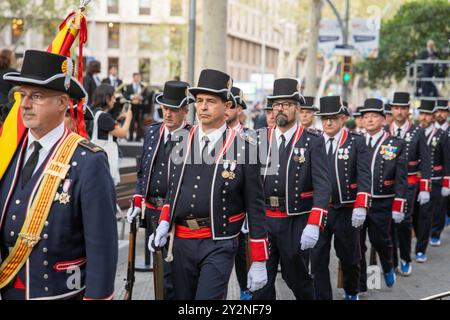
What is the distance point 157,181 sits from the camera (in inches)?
349

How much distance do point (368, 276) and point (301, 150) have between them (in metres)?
3.11

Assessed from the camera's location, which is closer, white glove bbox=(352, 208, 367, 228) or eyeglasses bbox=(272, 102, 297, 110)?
eyeglasses bbox=(272, 102, 297, 110)

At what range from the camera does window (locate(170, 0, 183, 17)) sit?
2801 inches

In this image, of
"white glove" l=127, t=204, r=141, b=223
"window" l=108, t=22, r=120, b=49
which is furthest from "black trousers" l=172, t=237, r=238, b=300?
"window" l=108, t=22, r=120, b=49

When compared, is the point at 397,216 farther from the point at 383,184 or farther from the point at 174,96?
the point at 174,96

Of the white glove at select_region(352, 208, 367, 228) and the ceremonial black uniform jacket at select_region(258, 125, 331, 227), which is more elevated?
the ceremonial black uniform jacket at select_region(258, 125, 331, 227)

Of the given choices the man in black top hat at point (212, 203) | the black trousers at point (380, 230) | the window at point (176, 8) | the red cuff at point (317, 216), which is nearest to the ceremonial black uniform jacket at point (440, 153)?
the black trousers at point (380, 230)

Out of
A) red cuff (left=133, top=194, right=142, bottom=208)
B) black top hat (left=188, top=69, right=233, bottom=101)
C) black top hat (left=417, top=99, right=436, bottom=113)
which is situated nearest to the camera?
black top hat (left=188, top=69, right=233, bottom=101)

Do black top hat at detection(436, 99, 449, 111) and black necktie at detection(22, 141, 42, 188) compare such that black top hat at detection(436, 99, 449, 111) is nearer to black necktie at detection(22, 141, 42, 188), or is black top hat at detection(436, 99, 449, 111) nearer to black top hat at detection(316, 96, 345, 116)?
black top hat at detection(316, 96, 345, 116)

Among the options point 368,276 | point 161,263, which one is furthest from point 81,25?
point 368,276

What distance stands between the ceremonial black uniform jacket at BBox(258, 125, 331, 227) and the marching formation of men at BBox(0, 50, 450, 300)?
0.01 metres

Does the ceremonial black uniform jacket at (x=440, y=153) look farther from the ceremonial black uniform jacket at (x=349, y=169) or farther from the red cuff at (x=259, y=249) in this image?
the red cuff at (x=259, y=249)

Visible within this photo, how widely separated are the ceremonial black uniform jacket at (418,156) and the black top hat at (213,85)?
6.23m
